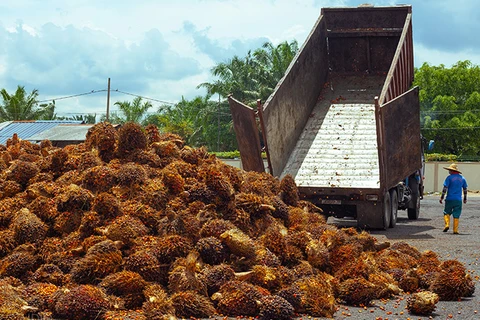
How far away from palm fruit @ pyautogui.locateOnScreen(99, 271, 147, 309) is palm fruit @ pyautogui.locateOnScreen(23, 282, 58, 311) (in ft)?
1.73

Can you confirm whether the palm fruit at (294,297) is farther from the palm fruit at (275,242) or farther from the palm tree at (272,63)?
the palm tree at (272,63)

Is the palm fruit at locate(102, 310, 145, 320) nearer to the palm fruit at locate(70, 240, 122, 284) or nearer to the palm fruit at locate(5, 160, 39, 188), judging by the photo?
the palm fruit at locate(70, 240, 122, 284)

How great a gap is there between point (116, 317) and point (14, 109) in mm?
37503

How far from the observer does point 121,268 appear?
7.19 metres

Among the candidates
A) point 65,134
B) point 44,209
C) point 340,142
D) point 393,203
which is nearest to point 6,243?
point 44,209

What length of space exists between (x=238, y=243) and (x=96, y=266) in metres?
1.53

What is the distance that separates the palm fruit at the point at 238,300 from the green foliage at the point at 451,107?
41760 mm

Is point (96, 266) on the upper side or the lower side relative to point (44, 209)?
lower

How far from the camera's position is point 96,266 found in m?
7.15

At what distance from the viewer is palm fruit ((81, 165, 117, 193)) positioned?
28.6 feet

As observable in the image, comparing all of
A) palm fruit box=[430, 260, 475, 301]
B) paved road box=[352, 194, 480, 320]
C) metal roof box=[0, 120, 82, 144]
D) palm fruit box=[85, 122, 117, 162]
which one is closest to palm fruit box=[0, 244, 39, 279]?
palm fruit box=[85, 122, 117, 162]

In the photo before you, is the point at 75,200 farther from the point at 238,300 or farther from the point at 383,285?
the point at 383,285

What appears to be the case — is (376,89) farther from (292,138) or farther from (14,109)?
(14,109)

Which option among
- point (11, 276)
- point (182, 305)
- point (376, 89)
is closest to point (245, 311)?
point (182, 305)
